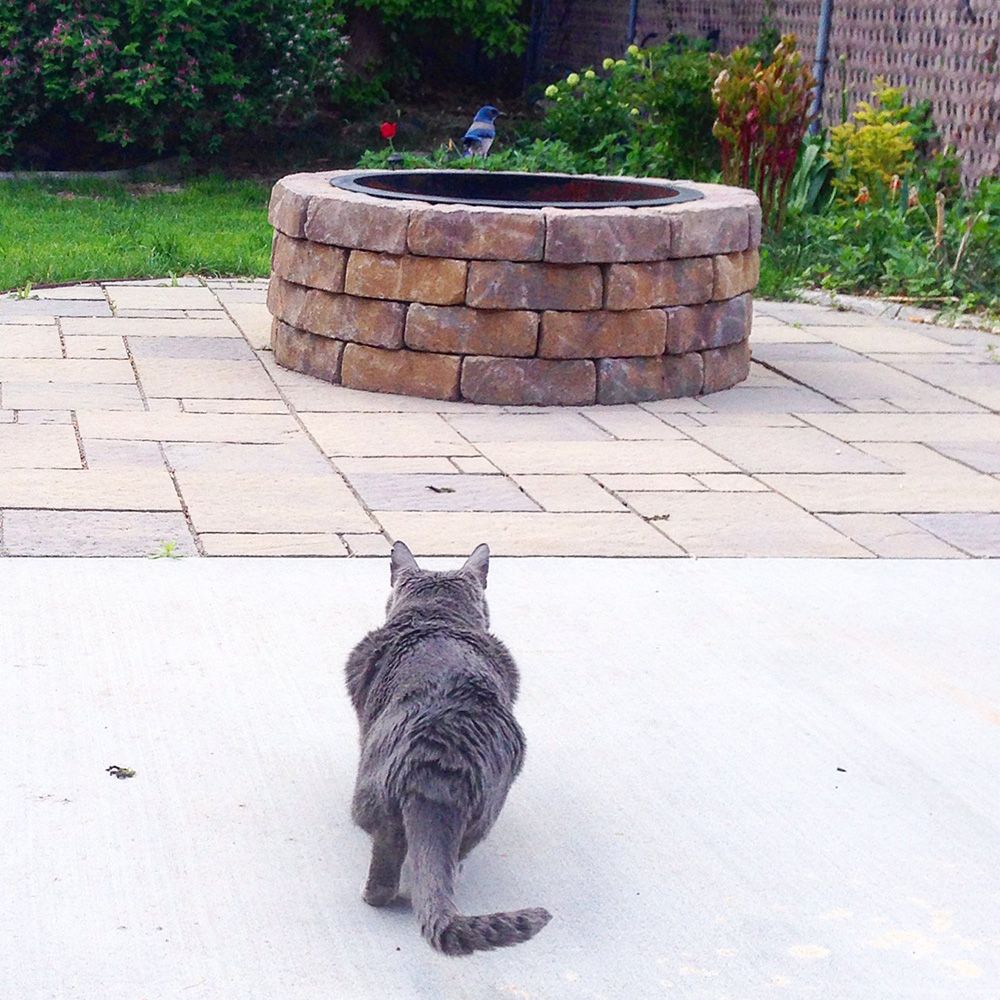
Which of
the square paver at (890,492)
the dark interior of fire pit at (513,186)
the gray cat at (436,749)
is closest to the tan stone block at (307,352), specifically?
the dark interior of fire pit at (513,186)

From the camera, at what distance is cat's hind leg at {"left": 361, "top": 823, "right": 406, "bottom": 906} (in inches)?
97.0

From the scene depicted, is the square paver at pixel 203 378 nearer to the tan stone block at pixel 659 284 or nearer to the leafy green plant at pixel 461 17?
the tan stone block at pixel 659 284

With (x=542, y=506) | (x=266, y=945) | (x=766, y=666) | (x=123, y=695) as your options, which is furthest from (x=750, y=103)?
(x=266, y=945)

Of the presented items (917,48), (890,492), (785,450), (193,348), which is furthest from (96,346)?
(917,48)

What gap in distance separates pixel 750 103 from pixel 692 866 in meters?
7.45

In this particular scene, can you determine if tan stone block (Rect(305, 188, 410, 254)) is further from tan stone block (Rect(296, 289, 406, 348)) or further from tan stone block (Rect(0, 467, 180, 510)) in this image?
tan stone block (Rect(0, 467, 180, 510))

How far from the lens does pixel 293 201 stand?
6637 millimetres

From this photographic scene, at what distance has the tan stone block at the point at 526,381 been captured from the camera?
6.40m

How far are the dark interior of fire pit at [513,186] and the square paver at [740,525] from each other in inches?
100

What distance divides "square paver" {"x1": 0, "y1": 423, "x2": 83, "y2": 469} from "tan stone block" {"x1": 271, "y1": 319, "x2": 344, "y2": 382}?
4.42ft

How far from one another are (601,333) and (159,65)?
24.4ft

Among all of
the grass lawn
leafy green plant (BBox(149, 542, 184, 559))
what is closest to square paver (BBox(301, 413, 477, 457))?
leafy green plant (BBox(149, 542, 184, 559))

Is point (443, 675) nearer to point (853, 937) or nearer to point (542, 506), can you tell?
point (853, 937)

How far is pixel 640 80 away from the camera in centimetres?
1359
